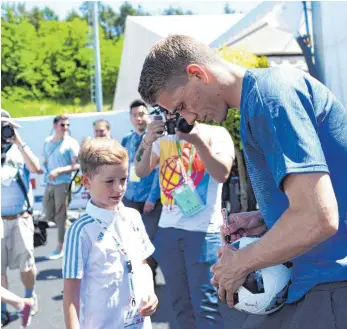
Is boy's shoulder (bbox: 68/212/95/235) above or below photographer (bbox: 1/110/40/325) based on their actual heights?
above

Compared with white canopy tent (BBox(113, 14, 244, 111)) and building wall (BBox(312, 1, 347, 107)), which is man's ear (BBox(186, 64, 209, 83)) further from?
white canopy tent (BBox(113, 14, 244, 111))

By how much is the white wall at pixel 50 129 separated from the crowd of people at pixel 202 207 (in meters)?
6.16

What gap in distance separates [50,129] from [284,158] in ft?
34.0

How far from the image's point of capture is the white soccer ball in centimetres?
199

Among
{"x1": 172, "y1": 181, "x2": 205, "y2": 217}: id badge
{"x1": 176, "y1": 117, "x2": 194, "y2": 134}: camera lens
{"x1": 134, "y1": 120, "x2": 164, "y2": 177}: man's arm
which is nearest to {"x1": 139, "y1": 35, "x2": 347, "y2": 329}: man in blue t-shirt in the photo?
{"x1": 176, "y1": 117, "x2": 194, "y2": 134}: camera lens

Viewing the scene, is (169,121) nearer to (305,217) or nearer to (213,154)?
(213,154)

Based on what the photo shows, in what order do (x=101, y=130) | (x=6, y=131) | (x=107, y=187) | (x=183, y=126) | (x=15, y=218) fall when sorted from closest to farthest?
(x=107, y=187) → (x=183, y=126) → (x=6, y=131) → (x=15, y=218) → (x=101, y=130)

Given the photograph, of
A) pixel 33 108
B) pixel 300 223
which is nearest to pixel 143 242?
pixel 300 223

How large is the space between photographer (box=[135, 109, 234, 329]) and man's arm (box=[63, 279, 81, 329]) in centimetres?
116

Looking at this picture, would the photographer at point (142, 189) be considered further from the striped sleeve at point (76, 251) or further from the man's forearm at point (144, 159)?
the striped sleeve at point (76, 251)

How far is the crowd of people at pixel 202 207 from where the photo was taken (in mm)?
1755

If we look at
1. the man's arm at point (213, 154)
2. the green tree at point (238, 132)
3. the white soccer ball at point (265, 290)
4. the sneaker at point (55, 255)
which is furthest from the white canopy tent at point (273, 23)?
the white soccer ball at point (265, 290)

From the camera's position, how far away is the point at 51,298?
246 inches

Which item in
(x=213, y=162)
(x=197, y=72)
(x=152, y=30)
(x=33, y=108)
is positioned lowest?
(x=33, y=108)
